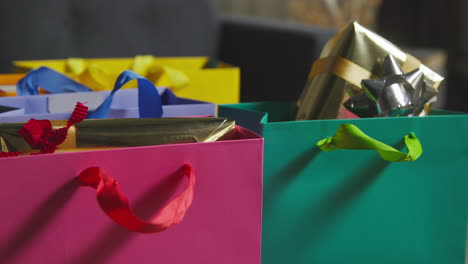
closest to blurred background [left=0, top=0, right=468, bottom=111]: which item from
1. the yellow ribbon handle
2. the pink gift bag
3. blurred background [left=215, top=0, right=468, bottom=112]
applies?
the yellow ribbon handle

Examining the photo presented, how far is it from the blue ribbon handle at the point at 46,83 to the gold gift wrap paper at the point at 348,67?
1.18 feet

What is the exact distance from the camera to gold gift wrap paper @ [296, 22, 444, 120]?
2.11ft

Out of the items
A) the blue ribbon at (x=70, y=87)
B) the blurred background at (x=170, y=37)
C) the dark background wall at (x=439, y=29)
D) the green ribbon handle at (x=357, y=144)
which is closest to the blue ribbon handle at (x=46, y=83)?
the blue ribbon at (x=70, y=87)

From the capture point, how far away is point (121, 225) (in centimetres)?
43

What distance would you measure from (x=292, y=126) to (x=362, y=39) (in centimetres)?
19

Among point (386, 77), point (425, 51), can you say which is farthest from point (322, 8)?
point (386, 77)

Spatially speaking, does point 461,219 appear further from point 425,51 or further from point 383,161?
point 425,51

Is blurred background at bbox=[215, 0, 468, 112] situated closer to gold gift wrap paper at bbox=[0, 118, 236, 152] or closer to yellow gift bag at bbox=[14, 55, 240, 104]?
yellow gift bag at bbox=[14, 55, 240, 104]

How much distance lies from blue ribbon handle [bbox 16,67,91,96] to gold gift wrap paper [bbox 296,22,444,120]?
359mm

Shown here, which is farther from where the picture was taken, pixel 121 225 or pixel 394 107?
pixel 394 107

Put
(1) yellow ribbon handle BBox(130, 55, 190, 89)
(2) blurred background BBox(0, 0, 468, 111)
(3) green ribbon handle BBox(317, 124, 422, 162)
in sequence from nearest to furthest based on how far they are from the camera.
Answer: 1. (3) green ribbon handle BBox(317, 124, 422, 162)
2. (1) yellow ribbon handle BBox(130, 55, 190, 89)
3. (2) blurred background BBox(0, 0, 468, 111)

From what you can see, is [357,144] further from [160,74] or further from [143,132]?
[160,74]

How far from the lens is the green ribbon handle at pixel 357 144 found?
20.6 inches

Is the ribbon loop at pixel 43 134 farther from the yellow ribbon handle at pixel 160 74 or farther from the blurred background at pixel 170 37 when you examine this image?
the blurred background at pixel 170 37
